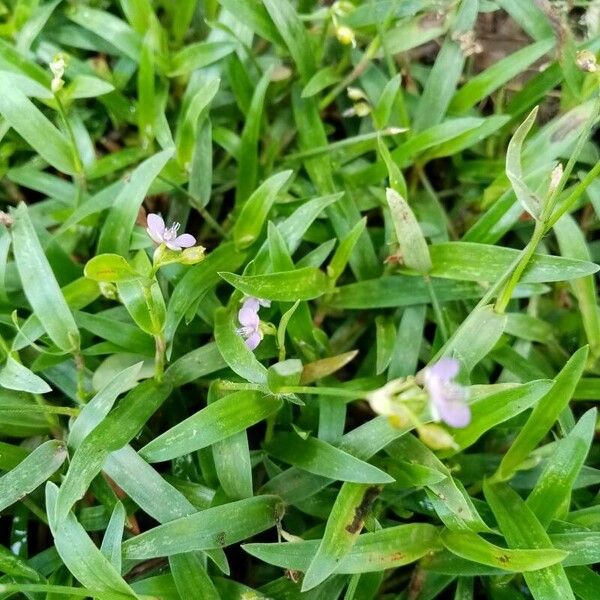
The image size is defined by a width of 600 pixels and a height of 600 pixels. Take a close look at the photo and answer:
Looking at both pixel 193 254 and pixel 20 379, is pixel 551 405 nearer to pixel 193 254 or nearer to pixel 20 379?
pixel 193 254

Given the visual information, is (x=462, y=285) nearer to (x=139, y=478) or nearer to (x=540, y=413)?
(x=540, y=413)

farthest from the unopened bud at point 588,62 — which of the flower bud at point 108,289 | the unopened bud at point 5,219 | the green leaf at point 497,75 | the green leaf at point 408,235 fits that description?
the unopened bud at point 5,219

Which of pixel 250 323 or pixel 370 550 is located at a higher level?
pixel 250 323

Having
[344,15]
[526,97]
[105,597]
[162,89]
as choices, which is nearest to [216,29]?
[162,89]

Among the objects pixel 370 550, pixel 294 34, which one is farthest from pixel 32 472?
pixel 294 34

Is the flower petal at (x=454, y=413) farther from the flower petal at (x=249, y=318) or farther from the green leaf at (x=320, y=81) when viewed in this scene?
the green leaf at (x=320, y=81)

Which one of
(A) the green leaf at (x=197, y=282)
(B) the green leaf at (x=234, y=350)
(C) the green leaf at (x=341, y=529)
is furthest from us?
(A) the green leaf at (x=197, y=282)
